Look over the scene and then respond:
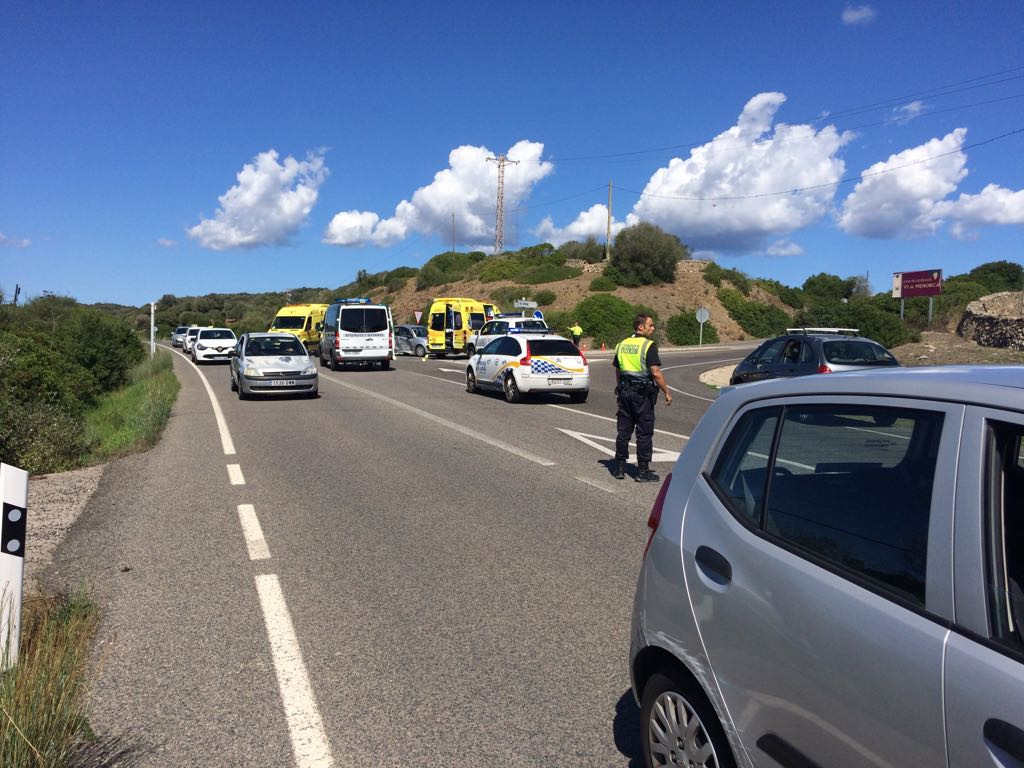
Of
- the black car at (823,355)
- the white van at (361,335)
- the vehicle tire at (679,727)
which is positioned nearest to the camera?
the vehicle tire at (679,727)

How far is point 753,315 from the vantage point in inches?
2901

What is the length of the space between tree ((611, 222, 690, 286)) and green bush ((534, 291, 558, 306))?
731 centimetres

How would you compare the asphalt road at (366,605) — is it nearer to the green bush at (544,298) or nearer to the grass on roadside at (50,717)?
the grass on roadside at (50,717)

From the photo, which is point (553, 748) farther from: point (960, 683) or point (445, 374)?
point (445, 374)

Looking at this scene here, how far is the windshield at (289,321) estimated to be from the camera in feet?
132

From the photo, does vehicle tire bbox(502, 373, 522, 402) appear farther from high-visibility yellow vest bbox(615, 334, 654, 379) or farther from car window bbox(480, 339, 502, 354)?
high-visibility yellow vest bbox(615, 334, 654, 379)

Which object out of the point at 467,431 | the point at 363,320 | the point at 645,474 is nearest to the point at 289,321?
Answer: the point at 363,320

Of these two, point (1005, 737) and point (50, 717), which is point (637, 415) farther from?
point (1005, 737)

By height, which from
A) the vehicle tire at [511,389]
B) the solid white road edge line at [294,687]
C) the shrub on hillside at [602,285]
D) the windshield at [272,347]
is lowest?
the solid white road edge line at [294,687]

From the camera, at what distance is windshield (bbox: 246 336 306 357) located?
19.7 m

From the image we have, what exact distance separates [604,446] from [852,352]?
18.2 feet

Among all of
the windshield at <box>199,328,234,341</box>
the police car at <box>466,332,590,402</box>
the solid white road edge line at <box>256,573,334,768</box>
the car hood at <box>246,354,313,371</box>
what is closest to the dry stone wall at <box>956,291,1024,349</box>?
the police car at <box>466,332,590,402</box>

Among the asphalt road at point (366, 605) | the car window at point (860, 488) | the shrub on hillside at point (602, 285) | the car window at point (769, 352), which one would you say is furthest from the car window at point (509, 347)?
the shrub on hillside at point (602, 285)

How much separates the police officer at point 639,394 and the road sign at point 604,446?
763 millimetres
